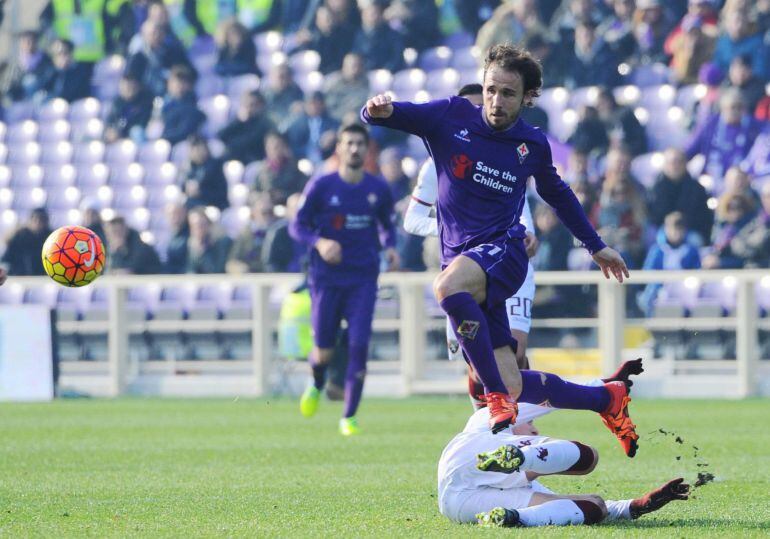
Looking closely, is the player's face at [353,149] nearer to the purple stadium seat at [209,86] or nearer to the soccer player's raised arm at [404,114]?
the soccer player's raised arm at [404,114]

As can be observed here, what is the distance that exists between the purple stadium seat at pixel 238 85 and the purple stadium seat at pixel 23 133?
3.47 m

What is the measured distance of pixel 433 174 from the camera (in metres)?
9.03

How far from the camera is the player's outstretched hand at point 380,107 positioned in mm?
7035

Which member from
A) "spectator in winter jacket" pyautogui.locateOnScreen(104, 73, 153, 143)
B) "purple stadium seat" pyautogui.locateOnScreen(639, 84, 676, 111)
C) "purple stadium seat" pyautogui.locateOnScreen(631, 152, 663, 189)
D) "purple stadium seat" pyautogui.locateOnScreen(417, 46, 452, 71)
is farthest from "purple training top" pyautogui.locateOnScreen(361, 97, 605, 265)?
"spectator in winter jacket" pyautogui.locateOnScreen(104, 73, 153, 143)

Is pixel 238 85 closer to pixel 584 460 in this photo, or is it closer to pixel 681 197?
pixel 681 197

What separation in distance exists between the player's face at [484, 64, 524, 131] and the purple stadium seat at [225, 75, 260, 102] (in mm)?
15560

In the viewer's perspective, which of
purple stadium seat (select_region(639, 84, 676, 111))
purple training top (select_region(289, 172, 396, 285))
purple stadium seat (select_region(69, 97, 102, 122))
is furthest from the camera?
purple stadium seat (select_region(69, 97, 102, 122))

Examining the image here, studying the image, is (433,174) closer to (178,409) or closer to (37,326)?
(178,409)

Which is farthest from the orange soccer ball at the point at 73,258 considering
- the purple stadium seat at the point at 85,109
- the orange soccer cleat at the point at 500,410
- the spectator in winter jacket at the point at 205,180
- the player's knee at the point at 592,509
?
the purple stadium seat at the point at 85,109

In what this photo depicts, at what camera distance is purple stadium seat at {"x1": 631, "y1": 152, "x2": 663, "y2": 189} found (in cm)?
1838

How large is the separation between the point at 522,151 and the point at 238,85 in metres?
15.9

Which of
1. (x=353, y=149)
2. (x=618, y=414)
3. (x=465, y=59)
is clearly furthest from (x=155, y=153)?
(x=618, y=414)

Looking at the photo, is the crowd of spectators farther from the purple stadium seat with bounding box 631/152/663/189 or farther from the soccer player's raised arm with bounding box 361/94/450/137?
the soccer player's raised arm with bounding box 361/94/450/137

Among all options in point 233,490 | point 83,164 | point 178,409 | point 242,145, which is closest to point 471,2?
point 242,145
